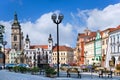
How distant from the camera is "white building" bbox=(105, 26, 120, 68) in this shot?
83.6 m

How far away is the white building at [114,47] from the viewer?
83.6 metres

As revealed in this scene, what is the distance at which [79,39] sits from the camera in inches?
6019

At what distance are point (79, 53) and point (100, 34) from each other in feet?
122

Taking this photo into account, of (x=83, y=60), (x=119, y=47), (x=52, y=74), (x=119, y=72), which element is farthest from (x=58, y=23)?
(x=83, y=60)

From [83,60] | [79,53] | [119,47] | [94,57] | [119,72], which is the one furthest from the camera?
[79,53]

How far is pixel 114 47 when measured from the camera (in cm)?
8625

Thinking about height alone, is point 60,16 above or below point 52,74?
above

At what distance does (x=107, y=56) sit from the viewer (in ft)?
305

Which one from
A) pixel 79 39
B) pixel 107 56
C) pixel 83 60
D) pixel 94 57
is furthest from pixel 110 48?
pixel 79 39

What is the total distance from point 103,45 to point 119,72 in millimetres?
53721

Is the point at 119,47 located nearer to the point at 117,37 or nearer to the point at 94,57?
the point at 117,37

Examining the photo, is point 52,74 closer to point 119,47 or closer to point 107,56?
point 119,47

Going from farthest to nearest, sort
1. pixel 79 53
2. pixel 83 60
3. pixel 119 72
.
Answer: pixel 79 53
pixel 83 60
pixel 119 72

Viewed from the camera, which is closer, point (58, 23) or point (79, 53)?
point (58, 23)
